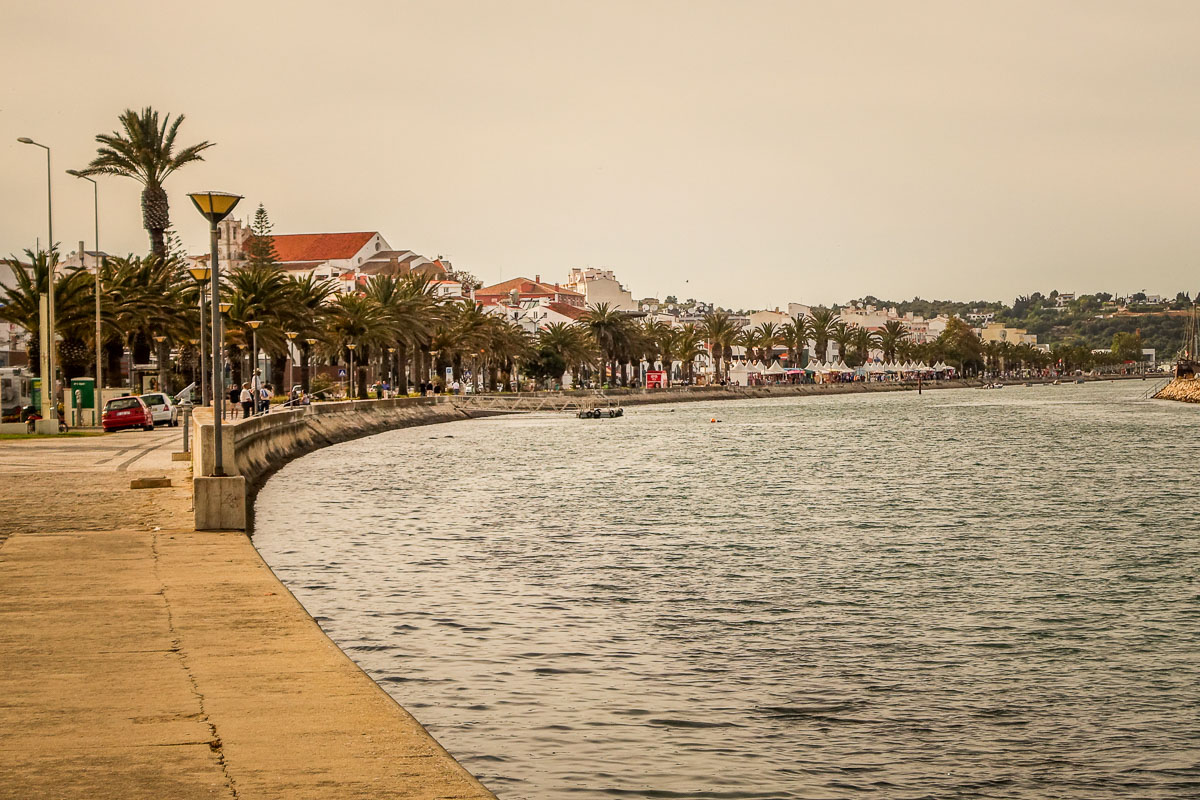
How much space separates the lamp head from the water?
5.73 metres

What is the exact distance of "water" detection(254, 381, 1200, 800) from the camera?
35.3 feet

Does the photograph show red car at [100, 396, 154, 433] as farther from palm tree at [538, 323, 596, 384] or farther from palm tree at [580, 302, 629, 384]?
palm tree at [580, 302, 629, 384]

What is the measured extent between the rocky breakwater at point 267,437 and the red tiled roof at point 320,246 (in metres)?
73.1

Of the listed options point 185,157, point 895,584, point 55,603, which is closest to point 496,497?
point 895,584

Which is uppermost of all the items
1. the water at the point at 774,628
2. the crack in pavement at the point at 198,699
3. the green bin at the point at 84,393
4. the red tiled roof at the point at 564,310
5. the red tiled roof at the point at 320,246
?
the red tiled roof at the point at 320,246

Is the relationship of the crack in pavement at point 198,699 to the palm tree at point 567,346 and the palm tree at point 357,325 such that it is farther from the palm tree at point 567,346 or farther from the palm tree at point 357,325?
the palm tree at point 567,346

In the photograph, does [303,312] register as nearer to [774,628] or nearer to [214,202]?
[214,202]

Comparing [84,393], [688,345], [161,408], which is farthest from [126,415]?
[688,345]

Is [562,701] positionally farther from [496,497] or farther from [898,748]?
[496,497]

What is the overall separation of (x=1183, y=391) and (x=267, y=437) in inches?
5231

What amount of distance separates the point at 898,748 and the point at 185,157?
2734 inches

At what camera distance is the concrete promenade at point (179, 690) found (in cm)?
752

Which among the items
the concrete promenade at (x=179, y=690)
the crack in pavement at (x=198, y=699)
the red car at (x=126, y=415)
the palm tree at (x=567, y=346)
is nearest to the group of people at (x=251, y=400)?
the red car at (x=126, y=415)

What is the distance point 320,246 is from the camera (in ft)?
566
